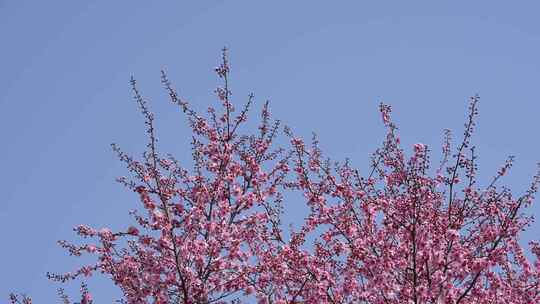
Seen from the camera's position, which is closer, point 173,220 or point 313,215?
point 173,220

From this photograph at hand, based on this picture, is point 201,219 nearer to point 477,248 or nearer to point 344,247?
point 344,247

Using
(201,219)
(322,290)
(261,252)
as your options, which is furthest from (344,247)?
(201,219)

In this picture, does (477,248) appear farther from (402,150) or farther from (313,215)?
(313,215)

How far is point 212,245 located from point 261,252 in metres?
1.79

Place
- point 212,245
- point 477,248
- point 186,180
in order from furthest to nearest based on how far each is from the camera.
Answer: point 186,180 < point 477,248 < point 212,245

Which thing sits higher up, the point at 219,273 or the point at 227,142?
the point at 227,142

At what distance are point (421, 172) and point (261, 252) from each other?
3292mm

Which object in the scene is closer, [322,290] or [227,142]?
[322,290]

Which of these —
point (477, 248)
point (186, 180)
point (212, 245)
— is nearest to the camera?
point (212, 245)

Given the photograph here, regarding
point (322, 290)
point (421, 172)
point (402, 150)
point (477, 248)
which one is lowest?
point (322, 290)

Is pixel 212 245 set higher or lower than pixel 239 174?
lower

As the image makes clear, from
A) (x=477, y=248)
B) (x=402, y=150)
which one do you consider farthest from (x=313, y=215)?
(x=477, y=248)

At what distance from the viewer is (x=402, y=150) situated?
40.1ft

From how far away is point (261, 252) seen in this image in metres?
12.4
